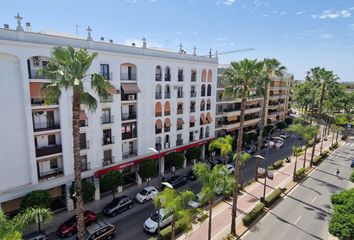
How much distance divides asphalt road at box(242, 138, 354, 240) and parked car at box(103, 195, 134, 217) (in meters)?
14.2

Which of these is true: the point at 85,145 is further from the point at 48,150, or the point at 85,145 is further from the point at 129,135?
the point at 129,135

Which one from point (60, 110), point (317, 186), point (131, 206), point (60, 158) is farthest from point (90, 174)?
point (317, 186)

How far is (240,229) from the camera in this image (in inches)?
1010

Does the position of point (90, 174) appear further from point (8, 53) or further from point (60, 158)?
point (8, 53)

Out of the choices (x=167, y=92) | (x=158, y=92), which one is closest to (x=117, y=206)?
(x=158, y=92)

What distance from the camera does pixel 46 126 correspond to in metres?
27.2

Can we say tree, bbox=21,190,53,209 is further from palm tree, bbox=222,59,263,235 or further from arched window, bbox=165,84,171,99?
arched window, bbox=165,84,171,99

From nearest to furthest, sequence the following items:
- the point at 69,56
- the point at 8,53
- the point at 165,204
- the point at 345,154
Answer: the point at 69,56
the point at 165,204
the point at 8,53
the point at 345,154

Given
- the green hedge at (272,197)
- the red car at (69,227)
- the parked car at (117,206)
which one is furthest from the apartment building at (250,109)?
the red car at (69,227)

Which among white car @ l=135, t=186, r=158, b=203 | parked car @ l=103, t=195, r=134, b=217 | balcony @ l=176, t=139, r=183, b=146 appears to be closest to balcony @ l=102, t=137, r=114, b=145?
parked car @ l=103, t=195, r=134, b=217

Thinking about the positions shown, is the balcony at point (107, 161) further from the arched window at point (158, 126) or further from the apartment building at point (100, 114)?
the arched window at point (158, 126)

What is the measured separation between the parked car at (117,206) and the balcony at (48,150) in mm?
8858

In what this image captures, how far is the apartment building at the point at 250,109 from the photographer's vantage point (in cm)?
5031

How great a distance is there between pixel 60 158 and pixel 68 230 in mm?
8576
